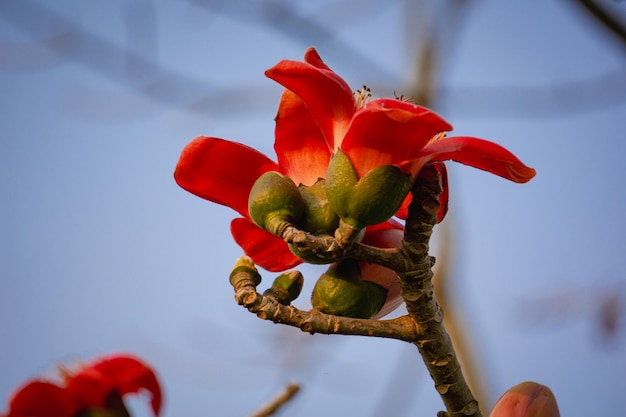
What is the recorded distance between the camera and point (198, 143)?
0.97 metres

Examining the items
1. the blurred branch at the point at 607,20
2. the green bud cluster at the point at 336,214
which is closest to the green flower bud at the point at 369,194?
the green bud cluster at the point at 336,214

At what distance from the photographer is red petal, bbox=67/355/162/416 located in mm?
870

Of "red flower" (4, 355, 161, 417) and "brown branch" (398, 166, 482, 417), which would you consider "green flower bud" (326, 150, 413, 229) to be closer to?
"brown branch" (398, 166, 482, 417)

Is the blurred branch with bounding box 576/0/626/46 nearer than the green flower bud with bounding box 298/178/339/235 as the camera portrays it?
No

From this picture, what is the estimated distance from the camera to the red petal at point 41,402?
82 cm

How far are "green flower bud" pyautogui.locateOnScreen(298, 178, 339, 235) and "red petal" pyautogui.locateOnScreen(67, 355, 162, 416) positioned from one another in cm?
26

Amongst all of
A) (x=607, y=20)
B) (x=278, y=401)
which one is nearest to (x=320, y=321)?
(x=278, y=401)

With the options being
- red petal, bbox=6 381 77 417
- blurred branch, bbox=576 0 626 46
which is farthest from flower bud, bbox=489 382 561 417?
blurred branch, bbox=576 0 626 46

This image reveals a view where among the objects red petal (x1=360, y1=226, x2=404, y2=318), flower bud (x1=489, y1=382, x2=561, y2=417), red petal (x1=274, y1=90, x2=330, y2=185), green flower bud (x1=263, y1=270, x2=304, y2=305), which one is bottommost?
flower bud (x1=489, y1=382, x2=561, y2=417)

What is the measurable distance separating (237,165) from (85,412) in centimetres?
36

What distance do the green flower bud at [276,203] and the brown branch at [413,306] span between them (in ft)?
0.05

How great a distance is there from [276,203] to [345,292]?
5.5 inches

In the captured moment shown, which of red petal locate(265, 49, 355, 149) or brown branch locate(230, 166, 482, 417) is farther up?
red petal locate(265, 49, 355, 149)

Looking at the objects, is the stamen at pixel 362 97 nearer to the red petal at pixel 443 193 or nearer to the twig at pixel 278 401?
the red petal at pixel 443 193
